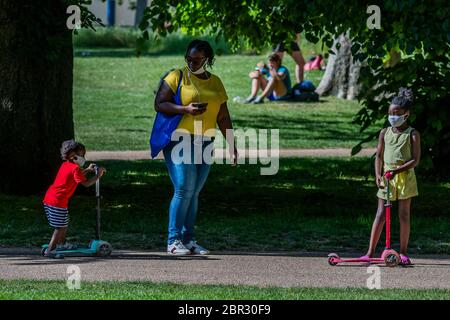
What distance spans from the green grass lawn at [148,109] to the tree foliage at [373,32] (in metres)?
4.95

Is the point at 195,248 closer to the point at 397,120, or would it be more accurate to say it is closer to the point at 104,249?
the point at 104,249

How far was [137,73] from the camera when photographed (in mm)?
30812

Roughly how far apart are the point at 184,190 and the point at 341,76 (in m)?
16.9

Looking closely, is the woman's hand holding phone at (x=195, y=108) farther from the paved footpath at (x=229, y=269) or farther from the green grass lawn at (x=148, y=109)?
the green grass lawn at (x=148, y=109)

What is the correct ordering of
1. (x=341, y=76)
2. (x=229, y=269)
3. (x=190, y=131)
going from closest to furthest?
(x=229, y=269)
(x=190, y=131)
(x=341, y=76)

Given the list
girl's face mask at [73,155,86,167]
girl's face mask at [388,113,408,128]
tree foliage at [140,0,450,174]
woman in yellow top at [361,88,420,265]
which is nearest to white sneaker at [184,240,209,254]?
girl's face mask at [73,155,86,167]

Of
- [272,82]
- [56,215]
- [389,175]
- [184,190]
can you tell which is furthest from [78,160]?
[272,82]

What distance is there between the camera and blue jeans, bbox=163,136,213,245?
9.71 metres

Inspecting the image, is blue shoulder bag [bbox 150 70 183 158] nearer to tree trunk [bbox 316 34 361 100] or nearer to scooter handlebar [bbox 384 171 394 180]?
scooter handlebar [bbox 384 171 394 180]

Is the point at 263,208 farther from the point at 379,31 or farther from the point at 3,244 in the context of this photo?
the point at 3,244

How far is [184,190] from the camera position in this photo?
975 centimetres

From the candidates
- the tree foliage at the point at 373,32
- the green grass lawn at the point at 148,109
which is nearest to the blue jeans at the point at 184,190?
the tree foliage at the point at 373,32

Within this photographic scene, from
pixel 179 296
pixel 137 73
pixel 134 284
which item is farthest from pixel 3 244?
pixel 137 73

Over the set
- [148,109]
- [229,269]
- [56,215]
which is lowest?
[229,269]
